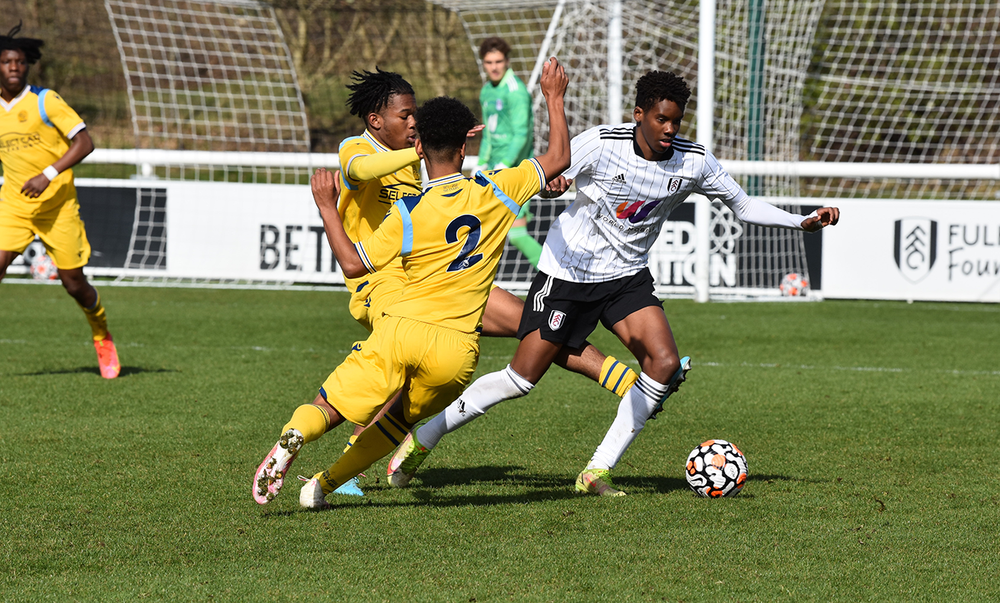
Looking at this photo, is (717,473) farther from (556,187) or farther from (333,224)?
(333,224)

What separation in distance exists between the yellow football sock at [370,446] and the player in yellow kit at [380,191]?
1.43 feet

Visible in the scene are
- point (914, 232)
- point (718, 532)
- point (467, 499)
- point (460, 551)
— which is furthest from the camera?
point (914, 232)

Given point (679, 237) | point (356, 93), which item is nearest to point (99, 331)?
point (356, 93)

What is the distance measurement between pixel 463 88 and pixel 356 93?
18185mm

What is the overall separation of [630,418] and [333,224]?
1.66m

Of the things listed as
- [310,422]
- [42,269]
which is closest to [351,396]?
[310,422]

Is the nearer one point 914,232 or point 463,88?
point 914,232

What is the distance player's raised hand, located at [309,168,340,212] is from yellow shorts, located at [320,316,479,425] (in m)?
0.57

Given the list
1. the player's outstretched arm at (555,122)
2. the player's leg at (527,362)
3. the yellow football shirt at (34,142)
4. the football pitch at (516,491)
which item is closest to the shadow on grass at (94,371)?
the football pitch at (516,491)

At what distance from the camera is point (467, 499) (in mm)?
4742

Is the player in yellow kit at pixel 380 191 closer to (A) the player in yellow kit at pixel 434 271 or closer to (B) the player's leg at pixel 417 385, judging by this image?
(B) the player's leg at pixel 417 385

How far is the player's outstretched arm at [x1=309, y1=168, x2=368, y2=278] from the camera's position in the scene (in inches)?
170

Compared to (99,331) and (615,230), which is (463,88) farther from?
(615,230)

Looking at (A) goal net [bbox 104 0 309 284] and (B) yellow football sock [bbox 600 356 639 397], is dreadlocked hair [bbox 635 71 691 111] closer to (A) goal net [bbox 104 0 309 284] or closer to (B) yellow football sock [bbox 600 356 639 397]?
(B) yellow football sock [bbox 600 356 639 397]
